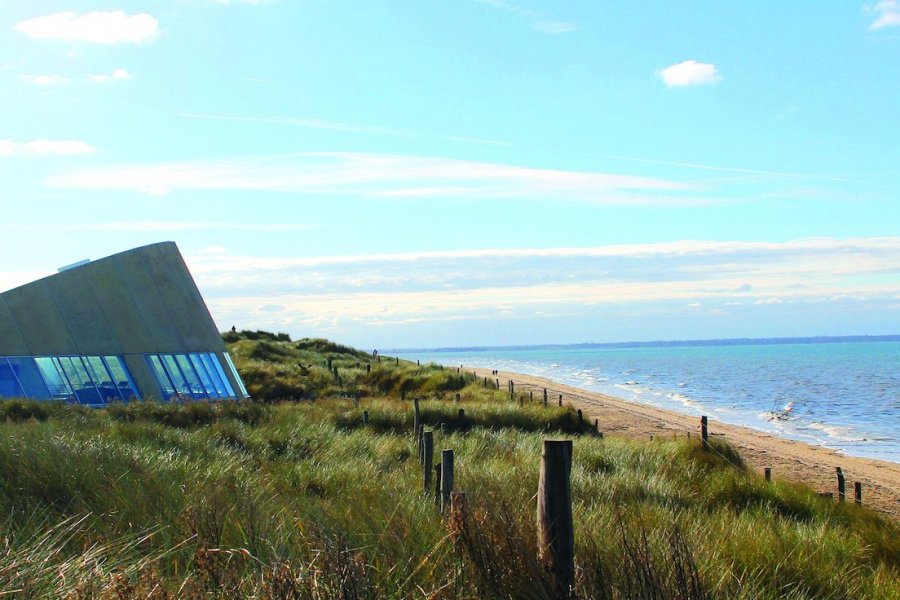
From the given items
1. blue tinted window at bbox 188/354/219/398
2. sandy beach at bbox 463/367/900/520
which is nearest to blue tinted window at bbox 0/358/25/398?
blue tinted window at bbox 188/354/219/398

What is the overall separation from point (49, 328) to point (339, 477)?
20477 mm

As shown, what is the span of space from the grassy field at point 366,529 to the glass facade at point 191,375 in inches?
577

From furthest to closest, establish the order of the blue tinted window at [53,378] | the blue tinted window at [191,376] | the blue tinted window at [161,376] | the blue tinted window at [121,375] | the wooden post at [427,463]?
1. the blue tinted window at [191,376]
2. the blue tinted window at [161,376]
3. the blue tinted window at [121,375]
4. the blue tinted window at [53,378]
5. the wooden post at [427,463]

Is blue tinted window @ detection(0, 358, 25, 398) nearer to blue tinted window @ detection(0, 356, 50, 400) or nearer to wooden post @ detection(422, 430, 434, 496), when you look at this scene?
blue tinted window @ detection(0, 356, 50, 400)

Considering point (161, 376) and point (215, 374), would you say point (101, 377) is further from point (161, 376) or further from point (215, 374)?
point (215, 374)

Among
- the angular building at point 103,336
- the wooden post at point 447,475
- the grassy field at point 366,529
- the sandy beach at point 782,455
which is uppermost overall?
the angular building at point 103,336

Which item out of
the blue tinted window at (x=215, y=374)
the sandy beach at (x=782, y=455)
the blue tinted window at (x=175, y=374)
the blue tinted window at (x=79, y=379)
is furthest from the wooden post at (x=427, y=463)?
the blue tinted window at (x=215, y=374)

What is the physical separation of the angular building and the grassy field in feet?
46.7

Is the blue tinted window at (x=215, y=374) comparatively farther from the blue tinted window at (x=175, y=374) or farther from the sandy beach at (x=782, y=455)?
the sandy beach at (x=782, y=455)

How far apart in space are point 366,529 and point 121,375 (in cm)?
2386

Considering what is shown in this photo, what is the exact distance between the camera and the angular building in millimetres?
27359

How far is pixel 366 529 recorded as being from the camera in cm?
636

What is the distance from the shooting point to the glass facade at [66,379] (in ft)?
89.0

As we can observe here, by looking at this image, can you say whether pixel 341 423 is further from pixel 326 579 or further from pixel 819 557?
pixel 326 579
